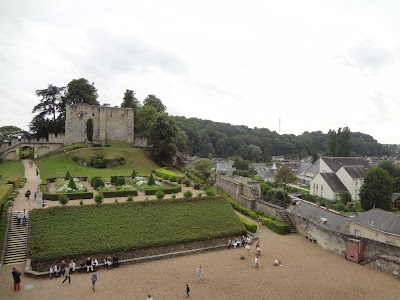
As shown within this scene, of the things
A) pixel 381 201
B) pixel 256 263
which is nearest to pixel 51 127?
pixel 256 263

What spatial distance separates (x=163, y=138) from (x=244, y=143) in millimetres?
89275

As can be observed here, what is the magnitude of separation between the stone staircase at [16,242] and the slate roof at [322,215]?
23.1 m

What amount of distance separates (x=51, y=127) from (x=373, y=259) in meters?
52.1

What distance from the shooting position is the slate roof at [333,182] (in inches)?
1864

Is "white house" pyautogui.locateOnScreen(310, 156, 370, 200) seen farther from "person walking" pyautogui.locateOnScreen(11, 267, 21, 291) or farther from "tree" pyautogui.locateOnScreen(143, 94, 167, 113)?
"person walking" pyautogui.locateOnScreen(11, 267, 21, 291)

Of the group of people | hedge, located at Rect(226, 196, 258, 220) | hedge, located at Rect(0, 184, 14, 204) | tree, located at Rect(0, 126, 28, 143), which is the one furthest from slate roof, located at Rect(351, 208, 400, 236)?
tree, located at Rect(0, 126, 28, 143)

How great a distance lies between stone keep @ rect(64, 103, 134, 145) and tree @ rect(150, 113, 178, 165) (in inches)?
369

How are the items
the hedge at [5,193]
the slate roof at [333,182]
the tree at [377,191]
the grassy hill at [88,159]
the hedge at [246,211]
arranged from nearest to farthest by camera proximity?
the hedge at [5,193] → the hedge at [246,211] → the tree at [377,191] → the grassy hill at [88,159] → the slate roof at [333,182]

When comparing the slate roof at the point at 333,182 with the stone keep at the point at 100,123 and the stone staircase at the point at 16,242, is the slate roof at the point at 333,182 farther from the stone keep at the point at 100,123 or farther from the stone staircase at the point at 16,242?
the stone staircase at the point at 16,242

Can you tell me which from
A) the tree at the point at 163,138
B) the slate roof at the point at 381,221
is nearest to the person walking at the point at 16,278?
the slate roof at the point at 381,221

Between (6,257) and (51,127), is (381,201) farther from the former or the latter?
(51,127)

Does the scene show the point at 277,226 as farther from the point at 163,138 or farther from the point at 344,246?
the point at 163,138

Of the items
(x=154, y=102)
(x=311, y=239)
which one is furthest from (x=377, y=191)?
(x=154, y=102)

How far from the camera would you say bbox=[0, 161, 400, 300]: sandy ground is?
15.4 m
